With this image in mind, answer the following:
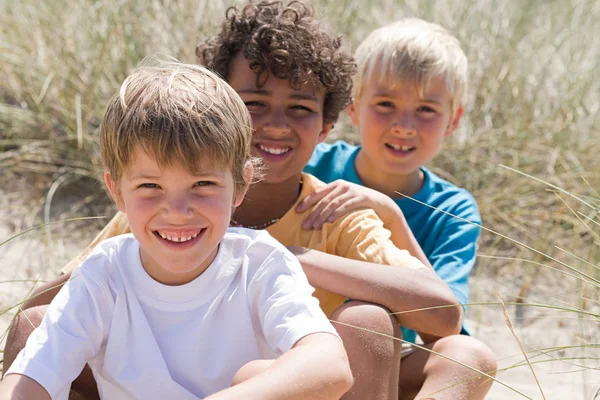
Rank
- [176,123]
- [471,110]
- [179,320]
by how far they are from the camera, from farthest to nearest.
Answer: [471,110] < [179,320] < [176,123]

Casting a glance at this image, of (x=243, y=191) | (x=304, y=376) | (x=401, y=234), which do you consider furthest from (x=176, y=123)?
(x=401, y=234)

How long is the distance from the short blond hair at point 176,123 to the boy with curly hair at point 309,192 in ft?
1.54

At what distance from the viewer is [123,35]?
15.0 feet

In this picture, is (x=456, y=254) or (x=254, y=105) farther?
(x=456, y=254)

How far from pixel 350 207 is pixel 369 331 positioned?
474 mm

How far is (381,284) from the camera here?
2.31 metres

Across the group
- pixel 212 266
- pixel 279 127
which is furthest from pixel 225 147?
pixel 279 127

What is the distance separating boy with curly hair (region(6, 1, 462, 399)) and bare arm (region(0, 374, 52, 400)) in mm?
369

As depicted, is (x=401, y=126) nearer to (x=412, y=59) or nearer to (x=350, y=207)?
(x=412, y=59)

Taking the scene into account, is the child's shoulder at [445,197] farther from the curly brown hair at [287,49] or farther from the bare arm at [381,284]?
the bare arm at [381,284]

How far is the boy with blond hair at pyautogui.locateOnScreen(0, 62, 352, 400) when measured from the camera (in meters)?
1.91

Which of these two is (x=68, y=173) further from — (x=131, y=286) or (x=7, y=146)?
(x=131, y=286)

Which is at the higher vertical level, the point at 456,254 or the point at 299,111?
the point at 299,111

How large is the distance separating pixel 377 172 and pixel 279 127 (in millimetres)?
738
